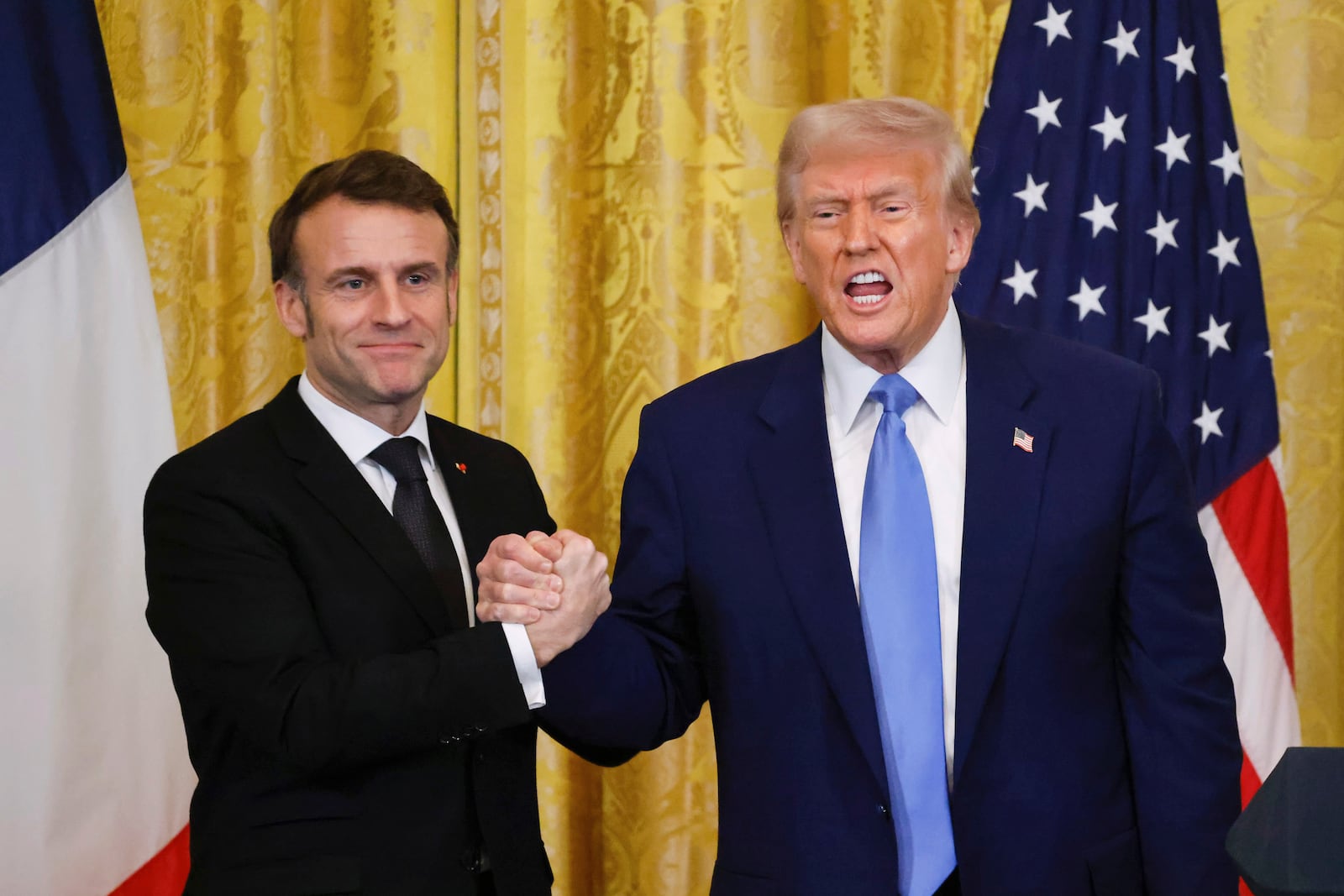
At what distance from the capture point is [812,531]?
6.26ft

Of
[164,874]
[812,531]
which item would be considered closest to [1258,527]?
[812,531]

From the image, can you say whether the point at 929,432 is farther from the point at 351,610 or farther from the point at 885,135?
the point at 351,610

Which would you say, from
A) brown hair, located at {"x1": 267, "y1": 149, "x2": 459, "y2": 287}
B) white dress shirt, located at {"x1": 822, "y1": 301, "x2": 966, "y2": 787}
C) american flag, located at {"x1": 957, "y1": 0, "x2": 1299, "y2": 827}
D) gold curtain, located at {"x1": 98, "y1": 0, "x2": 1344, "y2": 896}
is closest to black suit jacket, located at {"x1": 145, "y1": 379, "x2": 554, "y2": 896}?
brown hair, located at {"x1": 267, "y1": 149, "x2": 459, "y2": 287}

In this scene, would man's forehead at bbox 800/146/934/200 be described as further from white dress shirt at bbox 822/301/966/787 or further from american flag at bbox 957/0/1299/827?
american flag at bbox 957/0/1299/827

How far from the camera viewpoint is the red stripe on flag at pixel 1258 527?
10.6ft

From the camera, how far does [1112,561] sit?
6.18 feet

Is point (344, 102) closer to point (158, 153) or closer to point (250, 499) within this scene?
point (158, 153)

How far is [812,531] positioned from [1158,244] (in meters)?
1.71

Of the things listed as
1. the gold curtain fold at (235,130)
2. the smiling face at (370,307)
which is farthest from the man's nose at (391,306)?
the gold curtain fold at (235,130)

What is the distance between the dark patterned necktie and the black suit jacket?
2.2 inches

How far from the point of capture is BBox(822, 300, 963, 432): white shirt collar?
1991mm

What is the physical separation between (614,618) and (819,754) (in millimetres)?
360

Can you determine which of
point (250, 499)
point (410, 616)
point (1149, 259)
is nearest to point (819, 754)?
point (410, 616)

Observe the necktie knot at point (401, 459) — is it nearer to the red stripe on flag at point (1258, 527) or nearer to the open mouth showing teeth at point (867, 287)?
the open mouth showing teeth at point (867, 287)
